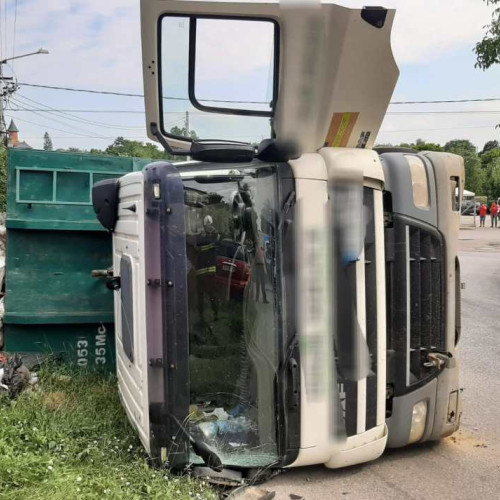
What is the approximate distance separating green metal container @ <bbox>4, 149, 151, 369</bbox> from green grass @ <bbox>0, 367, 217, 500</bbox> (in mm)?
441

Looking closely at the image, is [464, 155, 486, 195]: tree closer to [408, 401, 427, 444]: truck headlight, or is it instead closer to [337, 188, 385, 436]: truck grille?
[408, 401, 427, 444]: truck headlight

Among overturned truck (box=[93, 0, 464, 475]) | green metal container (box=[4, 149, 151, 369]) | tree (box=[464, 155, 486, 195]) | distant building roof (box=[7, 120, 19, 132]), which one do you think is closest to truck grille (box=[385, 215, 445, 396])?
overturned truck (box=[93, 0, 464, 475])

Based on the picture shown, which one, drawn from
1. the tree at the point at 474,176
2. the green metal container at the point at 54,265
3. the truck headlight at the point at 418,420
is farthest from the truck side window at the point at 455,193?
the tree at the point at 474,176

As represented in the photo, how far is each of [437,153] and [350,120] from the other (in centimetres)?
77

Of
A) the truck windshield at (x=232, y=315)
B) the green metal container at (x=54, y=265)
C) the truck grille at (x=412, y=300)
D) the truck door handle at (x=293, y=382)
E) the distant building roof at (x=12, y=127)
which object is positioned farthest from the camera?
the distant building roof at (x=12, y=127)

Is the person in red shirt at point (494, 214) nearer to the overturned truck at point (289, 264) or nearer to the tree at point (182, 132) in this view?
the overturned truck at point (289, 264)

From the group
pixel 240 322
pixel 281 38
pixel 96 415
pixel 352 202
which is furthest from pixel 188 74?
pixel 96 415

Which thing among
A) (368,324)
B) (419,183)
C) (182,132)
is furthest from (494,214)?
(182,132)

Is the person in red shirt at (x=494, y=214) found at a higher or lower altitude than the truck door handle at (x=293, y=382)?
higher

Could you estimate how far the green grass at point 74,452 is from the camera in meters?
2.72

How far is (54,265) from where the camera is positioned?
4465 mm

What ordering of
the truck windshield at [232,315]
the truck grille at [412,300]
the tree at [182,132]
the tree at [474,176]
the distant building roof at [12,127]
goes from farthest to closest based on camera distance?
the tree at [474,176] → the distant building roof at [12,127] → the tree at [182,132] → the truck grille at [412,300] → the truck windshield at [232,315]

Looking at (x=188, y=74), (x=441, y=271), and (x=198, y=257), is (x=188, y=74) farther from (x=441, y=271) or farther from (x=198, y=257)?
(x=441, y=271)

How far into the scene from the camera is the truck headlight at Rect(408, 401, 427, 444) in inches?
133
